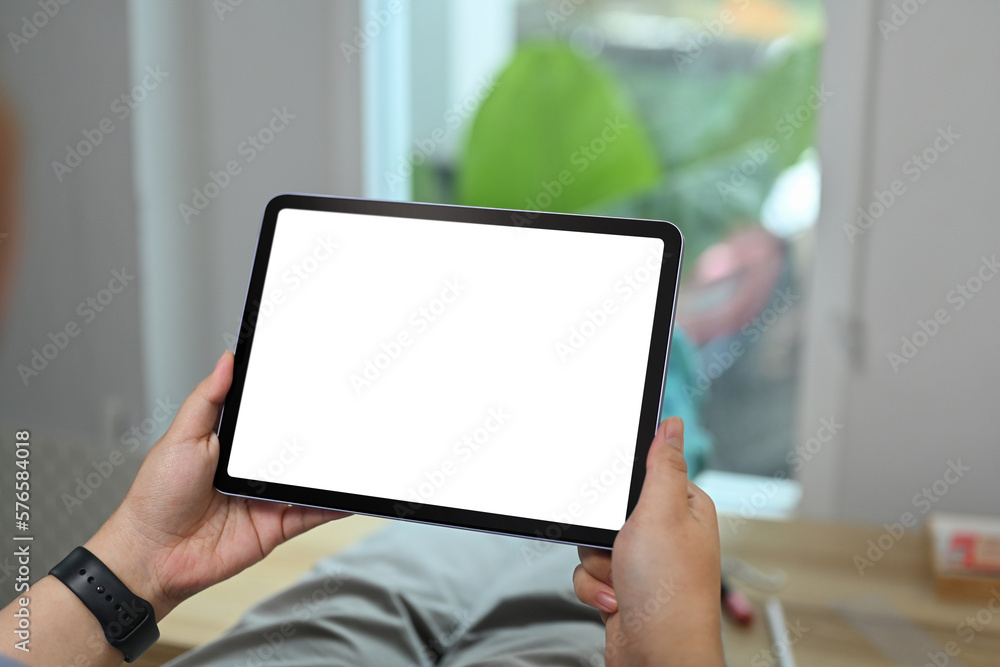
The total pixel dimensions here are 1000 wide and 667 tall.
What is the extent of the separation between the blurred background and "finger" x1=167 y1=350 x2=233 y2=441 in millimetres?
829

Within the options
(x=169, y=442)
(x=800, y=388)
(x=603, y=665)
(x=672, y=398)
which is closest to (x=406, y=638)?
(x=603, y=665)

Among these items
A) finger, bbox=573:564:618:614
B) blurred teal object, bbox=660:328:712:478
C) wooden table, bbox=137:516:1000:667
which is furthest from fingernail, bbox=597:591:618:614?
blurred teal object, bbox=660:328:712:478

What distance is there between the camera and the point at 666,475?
0.66 meters

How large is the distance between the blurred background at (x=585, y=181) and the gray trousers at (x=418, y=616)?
592mm

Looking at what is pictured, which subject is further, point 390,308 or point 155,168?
point 155,168

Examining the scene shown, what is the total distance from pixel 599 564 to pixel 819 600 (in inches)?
15.8

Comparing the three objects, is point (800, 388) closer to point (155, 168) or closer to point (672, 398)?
point (672, 398)

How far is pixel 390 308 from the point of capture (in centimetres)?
76

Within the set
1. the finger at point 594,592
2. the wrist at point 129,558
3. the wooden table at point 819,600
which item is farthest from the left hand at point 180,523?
the finger at point 594,592

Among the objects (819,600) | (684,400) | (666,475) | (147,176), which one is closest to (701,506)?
(666,475)

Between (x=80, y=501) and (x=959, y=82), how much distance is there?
1781 millimetres

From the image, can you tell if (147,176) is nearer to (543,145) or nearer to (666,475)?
(543,145)

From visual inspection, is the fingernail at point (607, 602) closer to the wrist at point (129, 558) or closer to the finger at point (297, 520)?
the finger at point (297, 520)

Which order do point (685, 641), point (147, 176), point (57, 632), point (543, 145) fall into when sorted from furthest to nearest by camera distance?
point (147, 176) < point (543, 145) < point (57, 632) < point (685, 641)
